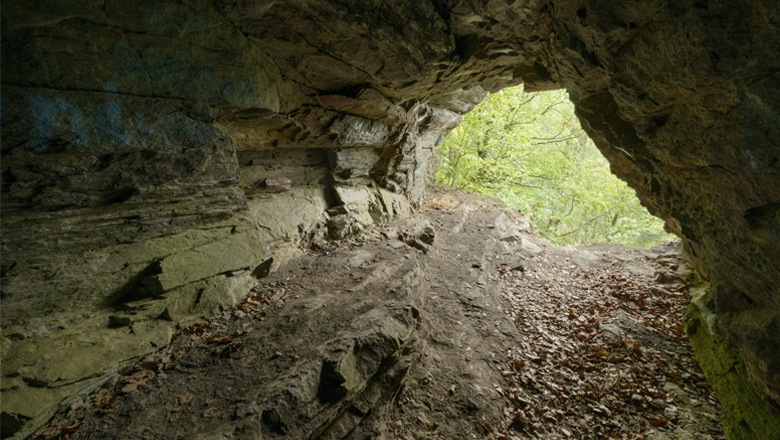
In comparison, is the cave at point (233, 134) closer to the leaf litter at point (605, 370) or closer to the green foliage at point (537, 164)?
the leaf litter at point (605, 370)

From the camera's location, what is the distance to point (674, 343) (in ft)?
19.5

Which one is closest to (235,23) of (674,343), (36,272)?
(36,272)

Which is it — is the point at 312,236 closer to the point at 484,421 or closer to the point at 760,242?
the point at 484,421

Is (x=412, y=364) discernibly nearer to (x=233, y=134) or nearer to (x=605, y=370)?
(x=605, y=370)

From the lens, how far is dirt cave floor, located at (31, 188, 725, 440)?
3682 mm

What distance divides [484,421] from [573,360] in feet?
8.06

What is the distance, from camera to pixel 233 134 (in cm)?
647

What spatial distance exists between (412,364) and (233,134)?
20.3 feet

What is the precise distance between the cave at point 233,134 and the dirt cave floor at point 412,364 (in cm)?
36

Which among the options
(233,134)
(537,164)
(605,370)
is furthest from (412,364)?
(537,164)

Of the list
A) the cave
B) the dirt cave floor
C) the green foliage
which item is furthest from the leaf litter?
the green foliage

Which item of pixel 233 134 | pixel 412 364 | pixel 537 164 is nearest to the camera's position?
pixel 412 364

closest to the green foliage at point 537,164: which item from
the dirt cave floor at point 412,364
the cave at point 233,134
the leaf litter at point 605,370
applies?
the dirt cave floor at point 412,364

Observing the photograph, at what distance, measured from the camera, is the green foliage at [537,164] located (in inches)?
626
